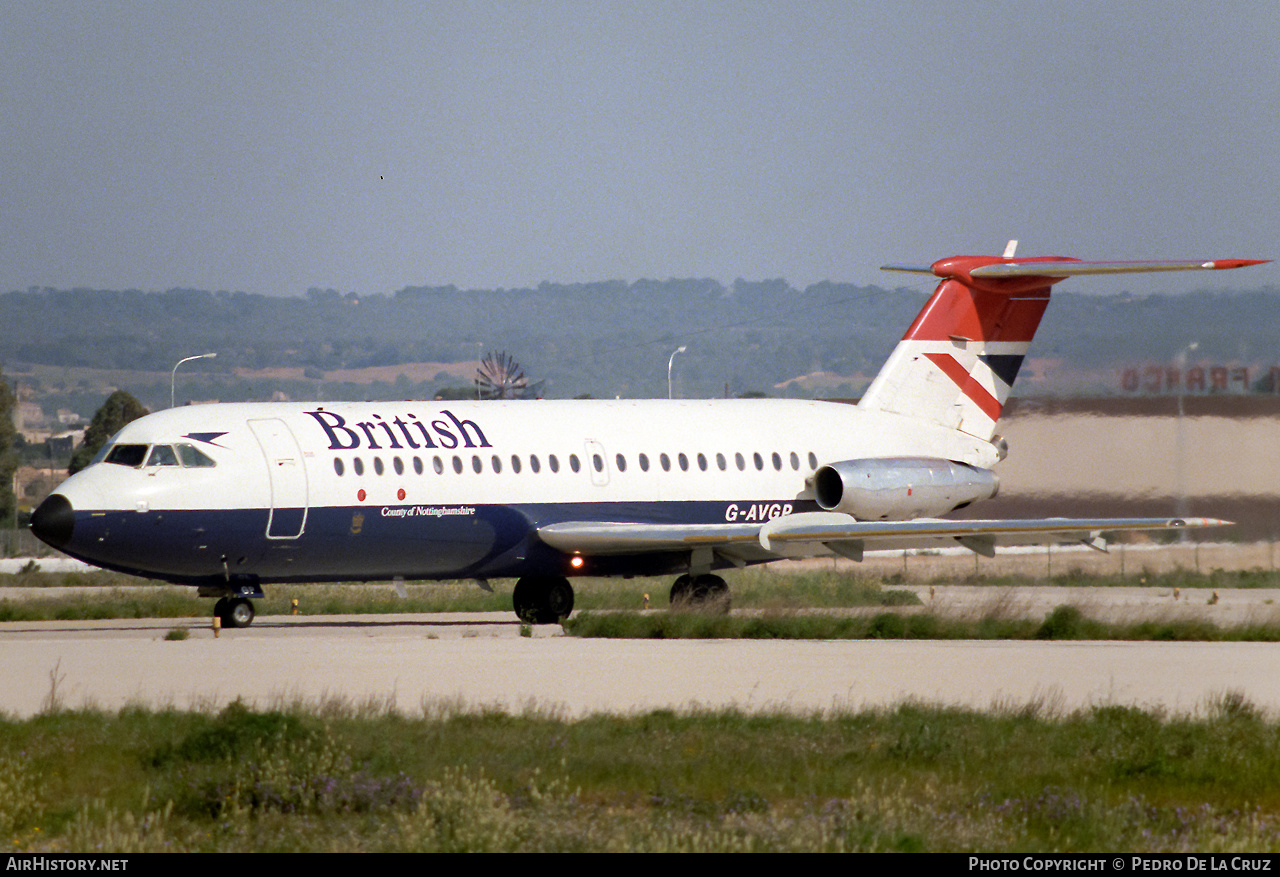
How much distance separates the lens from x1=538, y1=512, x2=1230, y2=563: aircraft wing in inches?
1099

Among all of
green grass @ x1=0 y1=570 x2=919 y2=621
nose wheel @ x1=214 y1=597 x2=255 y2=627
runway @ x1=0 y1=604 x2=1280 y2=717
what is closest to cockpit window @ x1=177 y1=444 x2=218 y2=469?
nose wheel @ x1=214 y1=597 x2=255 y2=627

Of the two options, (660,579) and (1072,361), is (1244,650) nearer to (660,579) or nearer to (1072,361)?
(1072,361)

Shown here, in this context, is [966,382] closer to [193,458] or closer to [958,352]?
[958,352]

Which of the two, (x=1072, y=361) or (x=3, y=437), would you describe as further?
(x=3, y=437)

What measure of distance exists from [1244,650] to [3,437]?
3118 inches

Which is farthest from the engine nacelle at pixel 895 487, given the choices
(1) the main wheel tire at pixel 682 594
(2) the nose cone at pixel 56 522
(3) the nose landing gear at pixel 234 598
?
(2) the nose cone at pixel 56 522

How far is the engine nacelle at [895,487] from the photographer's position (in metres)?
31.4

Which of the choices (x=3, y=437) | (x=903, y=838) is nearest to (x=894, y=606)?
(x=903, y=838)

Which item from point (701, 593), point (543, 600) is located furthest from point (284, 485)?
point (701, 593)

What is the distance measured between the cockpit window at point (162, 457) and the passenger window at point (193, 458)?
0.37 ft

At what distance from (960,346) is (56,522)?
1686 centimetres

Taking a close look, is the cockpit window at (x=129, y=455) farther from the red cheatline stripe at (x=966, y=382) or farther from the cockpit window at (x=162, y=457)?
the red cheatline stripe at (x=966, y=382)

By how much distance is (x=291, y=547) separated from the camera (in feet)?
89.0
